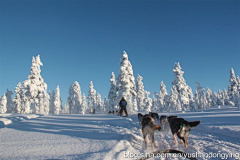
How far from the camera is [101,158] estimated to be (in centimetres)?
354

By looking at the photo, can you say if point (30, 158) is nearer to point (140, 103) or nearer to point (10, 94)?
point (140, 103)

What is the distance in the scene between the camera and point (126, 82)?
33.0m

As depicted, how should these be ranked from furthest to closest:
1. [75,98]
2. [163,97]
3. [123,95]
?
[163,97]
[75,98]
[123,95]

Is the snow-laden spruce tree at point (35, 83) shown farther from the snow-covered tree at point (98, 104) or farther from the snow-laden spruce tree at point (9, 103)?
the snow-covered tree at point (98, 104)

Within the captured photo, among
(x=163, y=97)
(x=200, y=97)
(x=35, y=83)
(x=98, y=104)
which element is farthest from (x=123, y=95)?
(x=200, y=97)

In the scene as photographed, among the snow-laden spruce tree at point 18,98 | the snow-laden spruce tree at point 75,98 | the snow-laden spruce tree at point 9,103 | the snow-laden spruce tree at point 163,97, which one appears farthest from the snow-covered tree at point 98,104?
the snow-laden spruce tree at point 9,103

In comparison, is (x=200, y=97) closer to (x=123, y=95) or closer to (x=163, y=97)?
(x=163, y=97)

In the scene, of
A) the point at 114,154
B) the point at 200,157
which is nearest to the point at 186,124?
the point at 200,157

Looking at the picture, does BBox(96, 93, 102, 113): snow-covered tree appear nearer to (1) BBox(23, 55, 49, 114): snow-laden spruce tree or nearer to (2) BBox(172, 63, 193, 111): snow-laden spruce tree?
(1) BBox(23, 55, 49, 114): snow-laden spruce tree

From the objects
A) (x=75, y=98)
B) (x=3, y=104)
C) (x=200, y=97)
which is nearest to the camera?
(x=3, y=104)

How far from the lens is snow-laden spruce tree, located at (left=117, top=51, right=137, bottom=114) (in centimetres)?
3281

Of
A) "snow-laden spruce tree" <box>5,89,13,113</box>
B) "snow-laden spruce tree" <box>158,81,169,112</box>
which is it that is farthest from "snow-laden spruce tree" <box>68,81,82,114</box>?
"snow-laden spruce tree" <box>158,81,169,112</box>

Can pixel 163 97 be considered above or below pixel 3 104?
below

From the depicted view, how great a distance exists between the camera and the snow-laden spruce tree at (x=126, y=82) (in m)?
32.8
